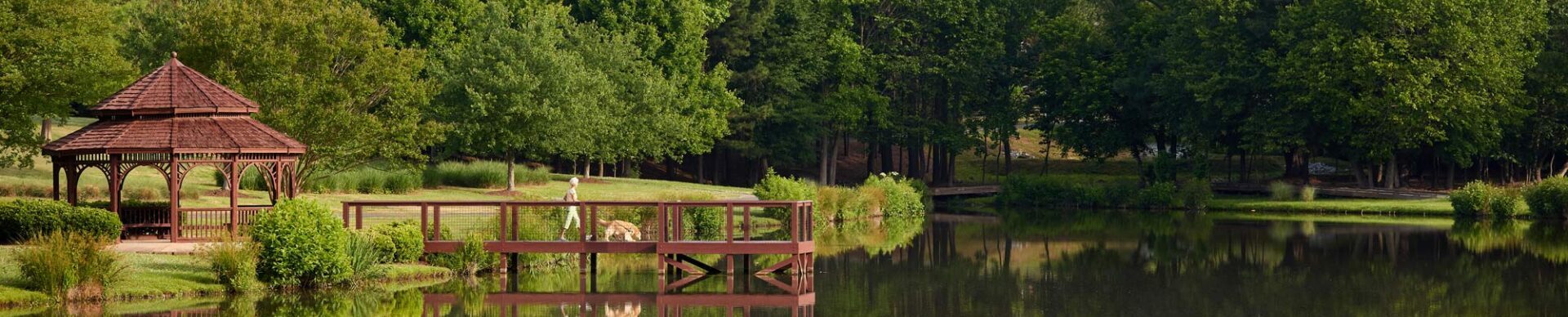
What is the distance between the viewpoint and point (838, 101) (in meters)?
84.9

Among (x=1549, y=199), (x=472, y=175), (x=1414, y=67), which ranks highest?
(x=1414, y=67)

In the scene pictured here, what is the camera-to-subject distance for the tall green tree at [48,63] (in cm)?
4325

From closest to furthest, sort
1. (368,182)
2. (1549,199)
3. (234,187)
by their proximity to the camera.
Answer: (234,187), (368,182), (1549,199)

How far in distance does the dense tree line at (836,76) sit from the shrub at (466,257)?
44.0 ft

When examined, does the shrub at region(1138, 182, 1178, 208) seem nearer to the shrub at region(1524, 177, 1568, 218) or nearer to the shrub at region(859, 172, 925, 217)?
the shrub at region(859, 172, 925, 217)

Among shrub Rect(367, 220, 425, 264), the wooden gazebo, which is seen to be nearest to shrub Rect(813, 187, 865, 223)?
the wooden gazebo

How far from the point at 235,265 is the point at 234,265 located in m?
0.01

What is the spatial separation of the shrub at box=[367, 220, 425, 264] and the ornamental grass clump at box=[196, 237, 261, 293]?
3691mm

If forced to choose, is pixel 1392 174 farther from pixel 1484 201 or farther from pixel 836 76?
pixel 836 76

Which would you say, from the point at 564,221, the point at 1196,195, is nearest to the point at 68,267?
the point at 564,221

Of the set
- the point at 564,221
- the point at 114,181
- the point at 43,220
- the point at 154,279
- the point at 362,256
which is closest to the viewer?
the point at 154,279

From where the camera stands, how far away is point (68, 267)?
2784 cm

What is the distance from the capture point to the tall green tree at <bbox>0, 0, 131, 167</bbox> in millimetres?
43250

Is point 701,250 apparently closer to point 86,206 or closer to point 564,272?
point 564,272
